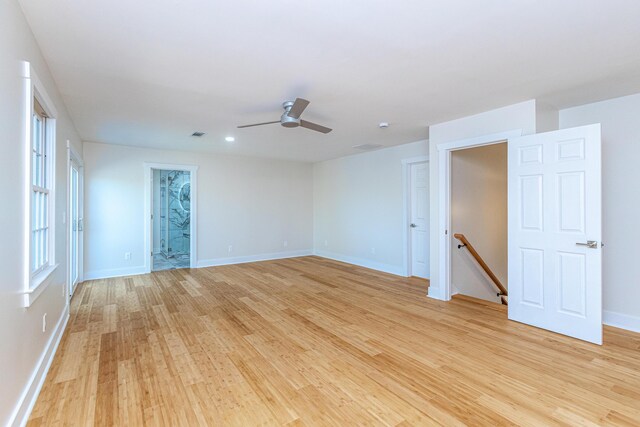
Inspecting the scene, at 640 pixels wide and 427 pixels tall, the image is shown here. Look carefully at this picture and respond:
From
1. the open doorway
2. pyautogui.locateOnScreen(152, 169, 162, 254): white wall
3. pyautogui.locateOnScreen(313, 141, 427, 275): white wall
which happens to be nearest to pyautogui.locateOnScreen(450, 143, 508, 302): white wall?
pyautogui.locateOnScreen(313, 141, 427, 275): white wall

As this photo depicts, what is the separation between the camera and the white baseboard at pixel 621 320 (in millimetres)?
3105

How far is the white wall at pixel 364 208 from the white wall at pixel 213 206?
0.54m

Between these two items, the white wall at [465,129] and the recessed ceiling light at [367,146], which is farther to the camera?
the recessed ceiling light at [367,146]

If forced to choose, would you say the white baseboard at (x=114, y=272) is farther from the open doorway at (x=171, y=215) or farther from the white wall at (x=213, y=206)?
the open doorway at (x=171, y=215)

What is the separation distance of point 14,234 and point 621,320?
5296 mm

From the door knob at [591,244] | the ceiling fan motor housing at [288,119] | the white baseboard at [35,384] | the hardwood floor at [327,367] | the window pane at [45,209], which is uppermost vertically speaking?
the ceiling fan motor housing at [288,119]

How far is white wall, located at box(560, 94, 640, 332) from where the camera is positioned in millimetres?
3135

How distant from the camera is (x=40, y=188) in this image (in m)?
2.47

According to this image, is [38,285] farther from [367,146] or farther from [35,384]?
[367,146]

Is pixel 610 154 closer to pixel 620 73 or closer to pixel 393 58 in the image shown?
pixel 620 73

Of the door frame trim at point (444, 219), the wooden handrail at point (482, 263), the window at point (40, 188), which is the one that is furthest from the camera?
the wooden handrail at point (482, 263)

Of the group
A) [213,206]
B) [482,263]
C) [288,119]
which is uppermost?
[288,119]

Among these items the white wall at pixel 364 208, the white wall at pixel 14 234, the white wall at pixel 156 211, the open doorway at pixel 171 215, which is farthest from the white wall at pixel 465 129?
the white wall at pixel 156 211

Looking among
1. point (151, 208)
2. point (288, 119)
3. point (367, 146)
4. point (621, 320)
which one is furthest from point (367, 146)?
point (151, 208)
